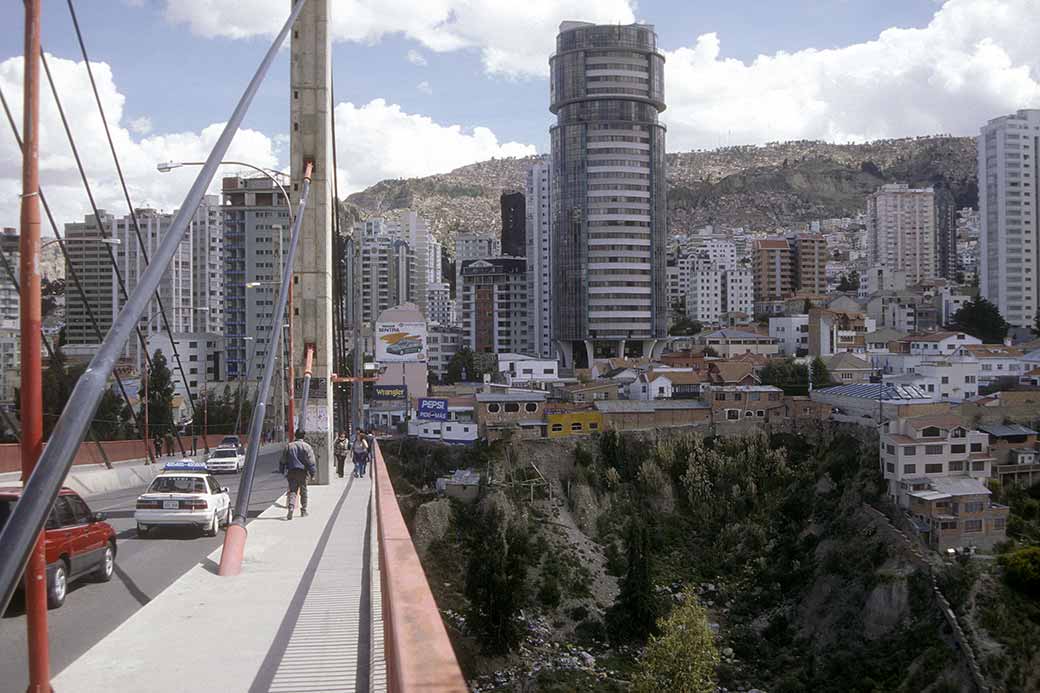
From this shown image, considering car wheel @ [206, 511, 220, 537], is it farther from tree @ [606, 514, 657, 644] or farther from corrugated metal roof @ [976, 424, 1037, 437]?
corrugated metal roof @ [976, 424, 1037, 437]

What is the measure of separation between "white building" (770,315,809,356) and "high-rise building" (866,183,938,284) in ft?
178

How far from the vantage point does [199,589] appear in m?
7.28

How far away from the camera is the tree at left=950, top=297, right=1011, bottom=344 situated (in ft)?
248

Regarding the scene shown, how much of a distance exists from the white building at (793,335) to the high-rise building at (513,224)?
5241 cm

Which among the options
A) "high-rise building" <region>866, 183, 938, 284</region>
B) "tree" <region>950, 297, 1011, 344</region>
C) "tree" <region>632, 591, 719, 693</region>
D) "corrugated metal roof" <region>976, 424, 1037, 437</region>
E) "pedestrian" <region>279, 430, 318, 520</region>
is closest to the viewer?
"pedestrian" <region>279, 430, 318, 520</region>

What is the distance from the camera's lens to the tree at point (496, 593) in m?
31.9

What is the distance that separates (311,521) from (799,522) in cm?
3484

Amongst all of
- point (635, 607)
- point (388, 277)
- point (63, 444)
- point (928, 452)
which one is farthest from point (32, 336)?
point (388, 277)

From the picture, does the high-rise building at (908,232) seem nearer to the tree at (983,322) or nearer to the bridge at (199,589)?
the tree at (983,322)

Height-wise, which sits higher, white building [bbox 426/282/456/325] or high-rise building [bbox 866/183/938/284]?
high-rise building [bbox 866/183/938/284]

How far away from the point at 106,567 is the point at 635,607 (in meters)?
29.3

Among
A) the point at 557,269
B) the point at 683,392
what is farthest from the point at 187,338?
the point at 683,392

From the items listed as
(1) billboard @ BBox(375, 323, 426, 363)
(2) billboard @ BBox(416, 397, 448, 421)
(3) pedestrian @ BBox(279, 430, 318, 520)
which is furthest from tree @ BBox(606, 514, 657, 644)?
(1) billboard @ BBox(375, 323, 426, 363)

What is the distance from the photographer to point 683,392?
55062 millimetres
